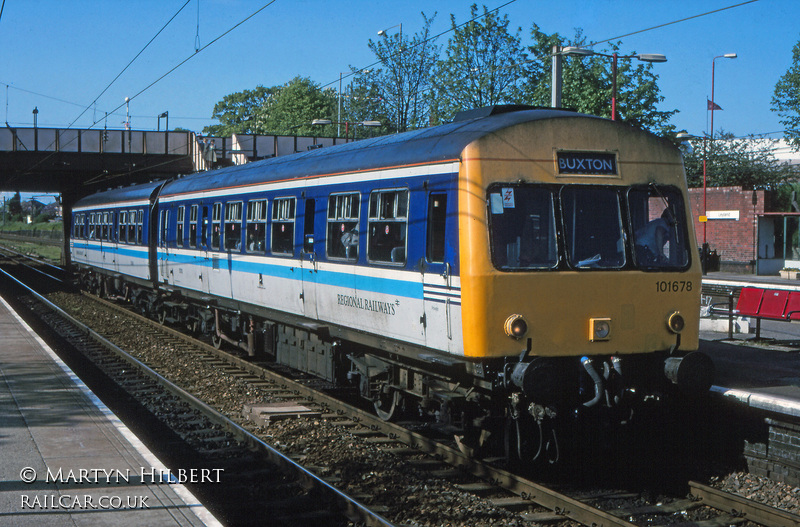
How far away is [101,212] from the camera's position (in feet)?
84.5

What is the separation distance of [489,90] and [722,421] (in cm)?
2554

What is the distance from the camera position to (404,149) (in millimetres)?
8992

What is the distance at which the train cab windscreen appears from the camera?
7715mm

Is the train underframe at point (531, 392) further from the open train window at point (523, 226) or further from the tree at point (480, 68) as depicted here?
the tree at point (480, 68)

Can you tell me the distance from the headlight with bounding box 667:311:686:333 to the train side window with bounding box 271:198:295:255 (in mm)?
5350

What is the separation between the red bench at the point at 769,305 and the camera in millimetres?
13508

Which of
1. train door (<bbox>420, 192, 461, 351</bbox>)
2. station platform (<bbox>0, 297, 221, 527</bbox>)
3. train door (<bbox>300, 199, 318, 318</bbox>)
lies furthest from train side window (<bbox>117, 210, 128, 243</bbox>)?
train door (<bbox>420, 192, 461, 351</bbox>)

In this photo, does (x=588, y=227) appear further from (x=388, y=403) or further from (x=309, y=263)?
(x=309, y=263)

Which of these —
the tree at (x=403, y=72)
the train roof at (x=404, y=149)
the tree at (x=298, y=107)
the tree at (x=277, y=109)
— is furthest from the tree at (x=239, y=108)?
the train roof at (x=404, y=149)

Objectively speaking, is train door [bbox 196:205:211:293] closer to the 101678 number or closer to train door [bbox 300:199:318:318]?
train door [bbox 300:199:318:318]

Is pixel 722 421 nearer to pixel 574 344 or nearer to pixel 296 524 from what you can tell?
pixel 574 344

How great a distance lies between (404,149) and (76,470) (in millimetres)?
4399

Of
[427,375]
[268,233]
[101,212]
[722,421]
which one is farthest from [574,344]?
[101,212]

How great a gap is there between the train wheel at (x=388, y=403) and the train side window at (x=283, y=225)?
2.62 m
